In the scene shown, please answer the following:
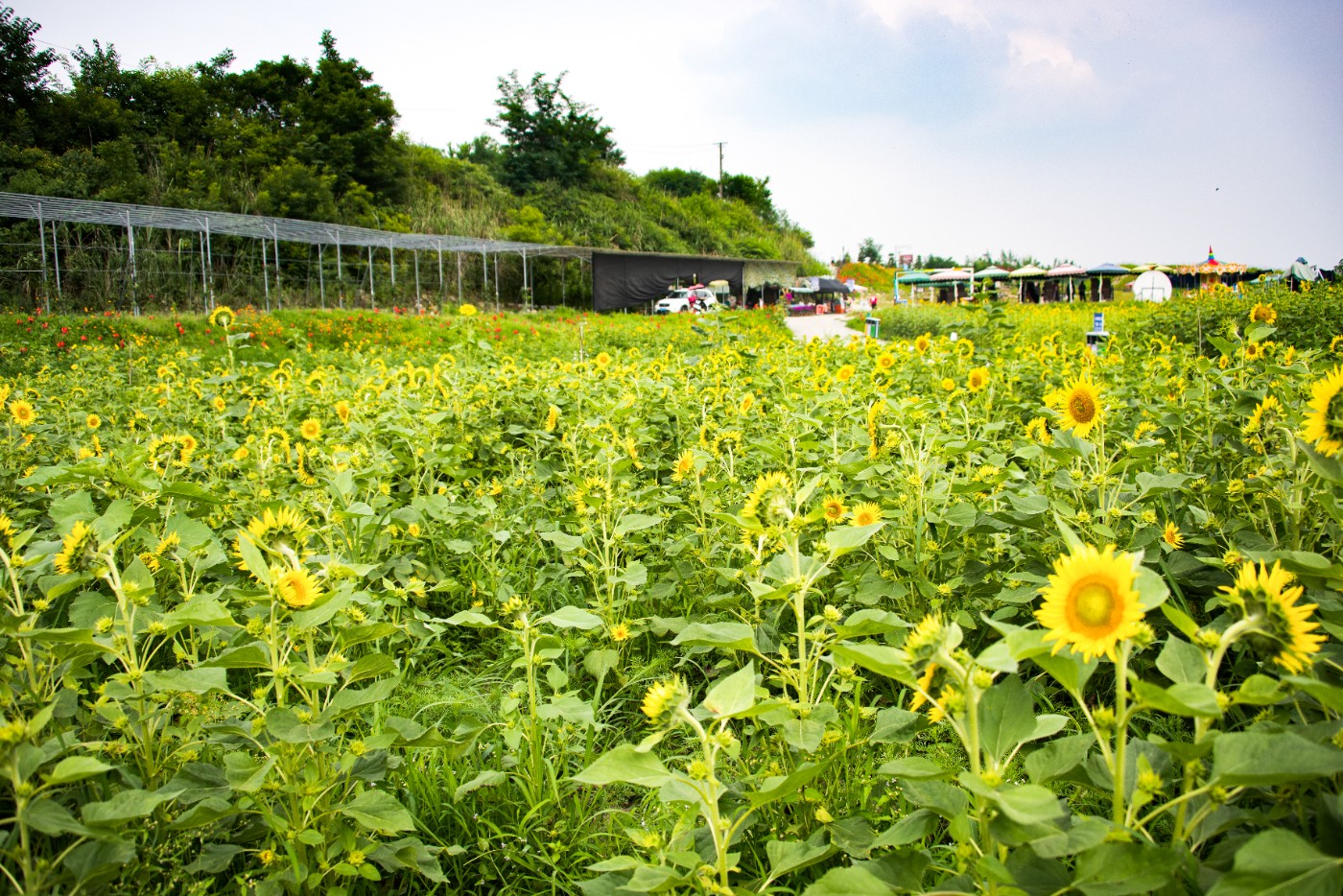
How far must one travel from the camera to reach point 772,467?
9.18 feet

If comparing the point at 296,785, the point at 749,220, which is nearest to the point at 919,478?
the point at 296,785

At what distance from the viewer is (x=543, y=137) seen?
3778 centimetres

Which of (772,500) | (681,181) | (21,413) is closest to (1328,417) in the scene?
(772,500)

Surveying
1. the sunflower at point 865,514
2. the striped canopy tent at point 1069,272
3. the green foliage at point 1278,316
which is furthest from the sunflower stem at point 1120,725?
the striped canopy tent at point 1069,272

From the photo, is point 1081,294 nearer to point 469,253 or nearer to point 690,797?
point 469,253

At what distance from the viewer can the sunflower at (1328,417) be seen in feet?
2.96

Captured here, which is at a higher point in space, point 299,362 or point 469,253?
point 469,253

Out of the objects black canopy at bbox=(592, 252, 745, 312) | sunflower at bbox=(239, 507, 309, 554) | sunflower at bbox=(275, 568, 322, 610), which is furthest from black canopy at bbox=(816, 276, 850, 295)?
sunflower at bbox=(275, 568, 322, 610)

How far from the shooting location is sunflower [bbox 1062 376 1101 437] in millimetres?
1697

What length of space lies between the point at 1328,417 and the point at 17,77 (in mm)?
23984

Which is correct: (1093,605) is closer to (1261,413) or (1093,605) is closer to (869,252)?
(1261,413)

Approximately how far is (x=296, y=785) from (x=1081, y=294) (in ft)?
121

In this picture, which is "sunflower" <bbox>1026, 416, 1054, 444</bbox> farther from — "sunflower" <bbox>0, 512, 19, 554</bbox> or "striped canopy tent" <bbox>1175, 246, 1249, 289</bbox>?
"striped canopy tent" <bbox>1175, 246, 1249, 289</bbox>

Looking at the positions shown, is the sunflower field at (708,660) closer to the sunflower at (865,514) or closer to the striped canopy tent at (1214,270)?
the sunflower at (865,514)
